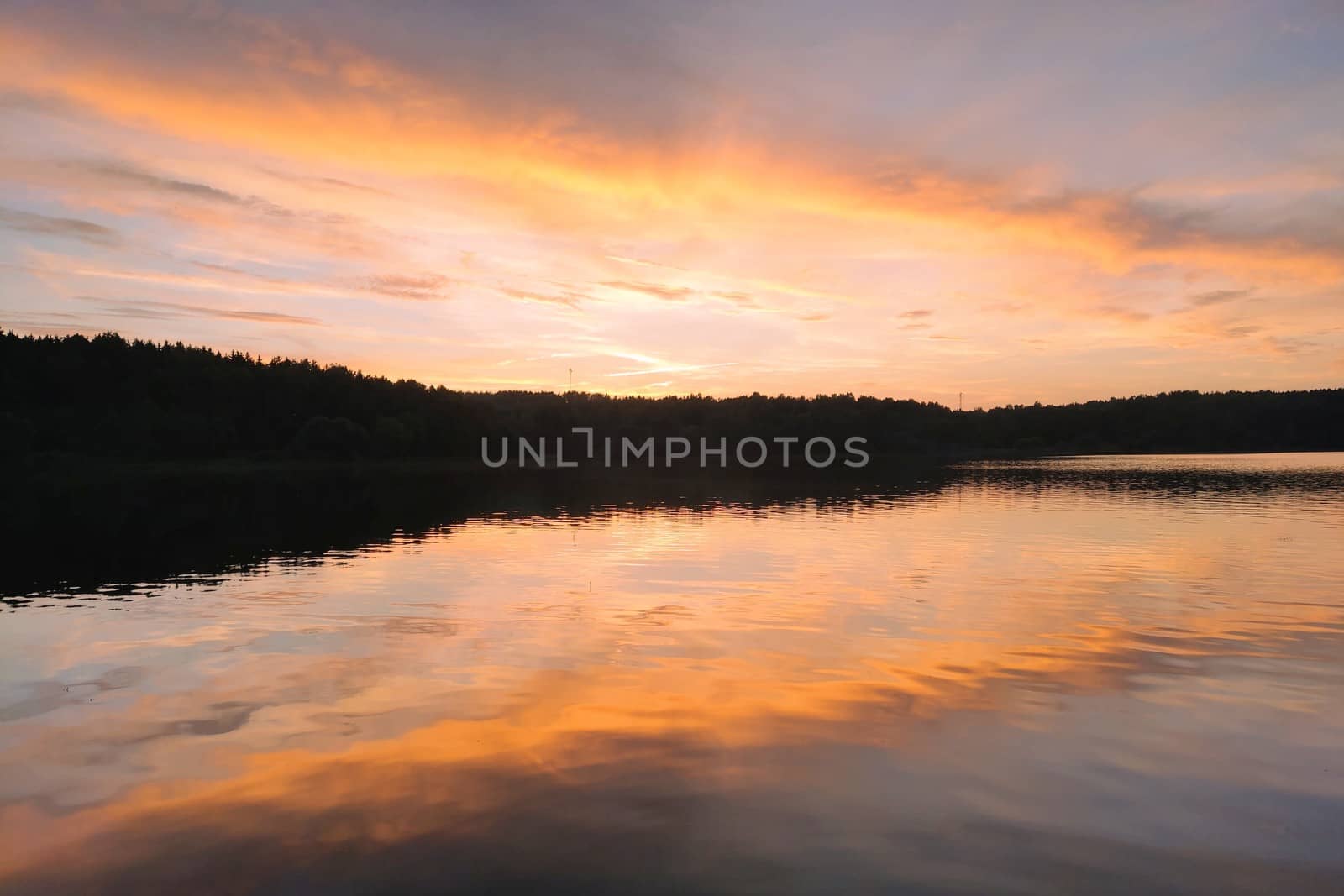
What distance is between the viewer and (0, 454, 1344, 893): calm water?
905cm

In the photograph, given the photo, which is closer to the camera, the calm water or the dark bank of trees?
the calm water

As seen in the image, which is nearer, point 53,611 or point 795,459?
point 53,611

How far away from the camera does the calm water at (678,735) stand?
356 inches

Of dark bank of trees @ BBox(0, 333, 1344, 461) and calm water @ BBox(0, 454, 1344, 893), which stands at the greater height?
dark bank of trees @ BBox(0, 333, 1344, 461)

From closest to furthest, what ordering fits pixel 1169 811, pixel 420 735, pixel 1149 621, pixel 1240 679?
pixel 1169 811 → pixel 420 735 → pixel 1240 679 → pixel 1149 621

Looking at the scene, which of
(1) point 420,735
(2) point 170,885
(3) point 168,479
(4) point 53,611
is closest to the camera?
(2) point 170,885

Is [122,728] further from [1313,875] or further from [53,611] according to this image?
[1313,875]

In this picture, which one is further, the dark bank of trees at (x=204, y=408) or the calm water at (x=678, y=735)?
the dark bank of trees at (x=204, y=408)

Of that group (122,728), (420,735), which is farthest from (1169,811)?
(122,728)

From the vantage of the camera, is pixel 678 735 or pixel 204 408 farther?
pixel 204 408

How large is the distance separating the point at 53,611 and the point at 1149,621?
2817 centimetres

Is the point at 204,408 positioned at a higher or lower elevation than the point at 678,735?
higher

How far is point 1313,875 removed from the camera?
28.4 ft

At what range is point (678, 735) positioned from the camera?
12.9 metres
